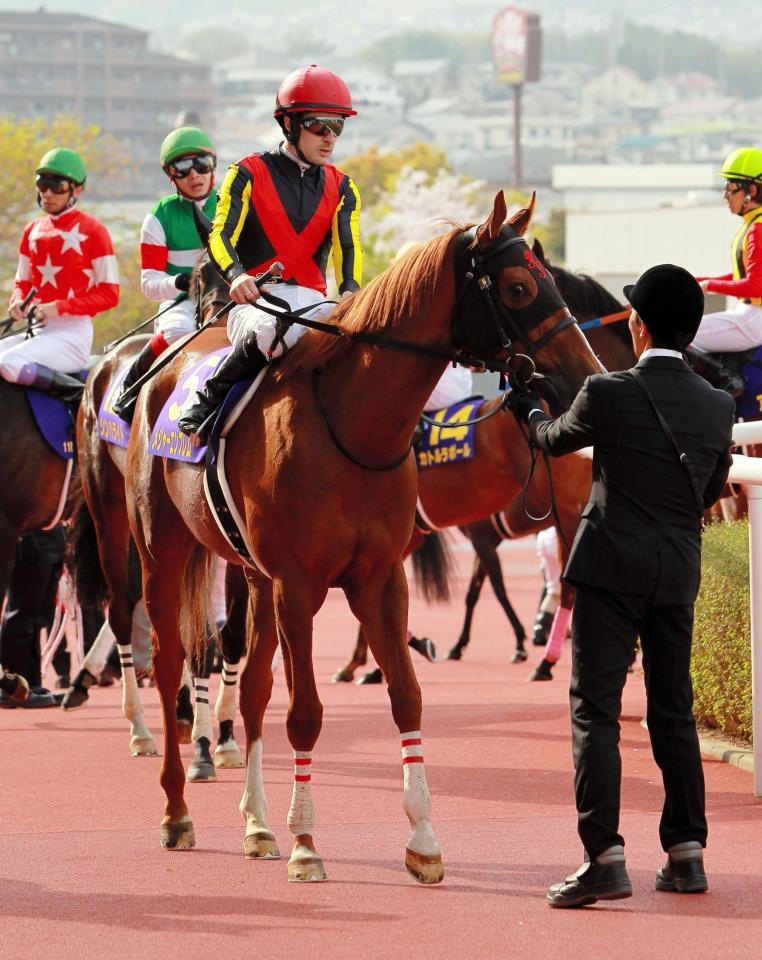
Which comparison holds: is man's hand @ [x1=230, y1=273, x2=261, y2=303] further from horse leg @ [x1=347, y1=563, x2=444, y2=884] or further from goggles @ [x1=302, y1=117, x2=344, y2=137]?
horse leg @ [x1=347, y1=563, x2=444, y2=884]

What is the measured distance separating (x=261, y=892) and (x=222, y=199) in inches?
102

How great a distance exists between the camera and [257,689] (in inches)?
250

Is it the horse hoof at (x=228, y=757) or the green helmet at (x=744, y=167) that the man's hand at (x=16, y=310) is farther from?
the green helmet at (x=744, y=167)

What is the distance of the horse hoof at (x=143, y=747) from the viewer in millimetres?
8273

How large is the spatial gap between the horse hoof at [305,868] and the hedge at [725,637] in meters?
2.36

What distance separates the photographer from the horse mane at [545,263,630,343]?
9.69m

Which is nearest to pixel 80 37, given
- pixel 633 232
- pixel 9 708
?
pixel 633 232

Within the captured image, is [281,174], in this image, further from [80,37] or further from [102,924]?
[80,37]

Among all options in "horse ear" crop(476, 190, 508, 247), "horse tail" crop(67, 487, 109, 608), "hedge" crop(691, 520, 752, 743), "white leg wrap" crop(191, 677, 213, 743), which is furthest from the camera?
"horse tail" crop(67, 487, 109, 608)

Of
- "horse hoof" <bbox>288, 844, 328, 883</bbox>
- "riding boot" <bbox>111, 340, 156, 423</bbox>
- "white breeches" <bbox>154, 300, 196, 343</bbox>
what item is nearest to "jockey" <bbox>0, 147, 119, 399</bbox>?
"white breeches" <bbox>154, 300, 196, 343</bbox>

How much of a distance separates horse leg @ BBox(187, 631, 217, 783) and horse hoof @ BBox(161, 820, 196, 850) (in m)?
1.37

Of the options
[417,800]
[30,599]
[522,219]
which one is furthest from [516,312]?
[30,599]

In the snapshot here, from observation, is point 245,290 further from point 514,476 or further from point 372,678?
point 372,678

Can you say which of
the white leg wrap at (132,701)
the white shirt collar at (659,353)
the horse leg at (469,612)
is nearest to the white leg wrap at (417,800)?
the white shirt collar at (659,353)
